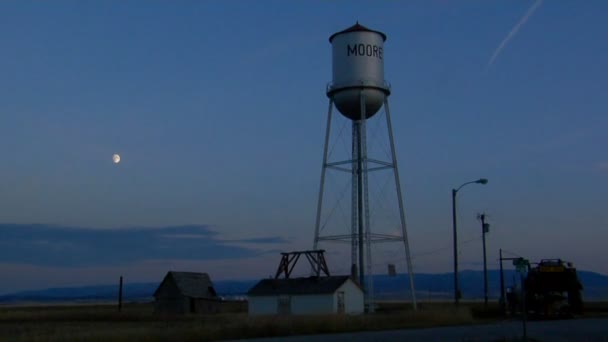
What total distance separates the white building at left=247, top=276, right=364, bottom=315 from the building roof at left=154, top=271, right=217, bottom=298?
66.3 feet

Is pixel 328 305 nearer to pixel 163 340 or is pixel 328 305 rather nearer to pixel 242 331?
pixel 242 331

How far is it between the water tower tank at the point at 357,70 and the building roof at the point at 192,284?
92.9 feet

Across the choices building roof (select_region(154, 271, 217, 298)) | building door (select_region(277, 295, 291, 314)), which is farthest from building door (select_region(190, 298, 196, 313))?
building door (select_region(277, 295, 291, 314))

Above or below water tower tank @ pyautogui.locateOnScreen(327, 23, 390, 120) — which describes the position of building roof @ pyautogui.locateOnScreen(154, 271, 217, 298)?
below

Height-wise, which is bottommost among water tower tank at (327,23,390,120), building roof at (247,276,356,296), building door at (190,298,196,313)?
building door at (190,298,196,313)

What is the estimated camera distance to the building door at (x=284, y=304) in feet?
172

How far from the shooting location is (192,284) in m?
75.2

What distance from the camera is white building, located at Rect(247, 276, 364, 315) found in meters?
51.1

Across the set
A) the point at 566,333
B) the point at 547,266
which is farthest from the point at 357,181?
the point at 566,333

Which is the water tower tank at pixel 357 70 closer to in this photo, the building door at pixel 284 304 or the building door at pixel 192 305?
the building door at pixel 284 304

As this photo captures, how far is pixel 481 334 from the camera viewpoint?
3088 centimetres

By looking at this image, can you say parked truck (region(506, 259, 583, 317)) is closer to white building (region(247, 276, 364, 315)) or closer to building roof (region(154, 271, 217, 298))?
white building (region(247, 276, 364, 315))

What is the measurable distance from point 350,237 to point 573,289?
46.3 feet

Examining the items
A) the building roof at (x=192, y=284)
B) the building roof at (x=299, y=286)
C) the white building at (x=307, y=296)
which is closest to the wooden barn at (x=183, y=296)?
the building roof at (x=192, y=284)
